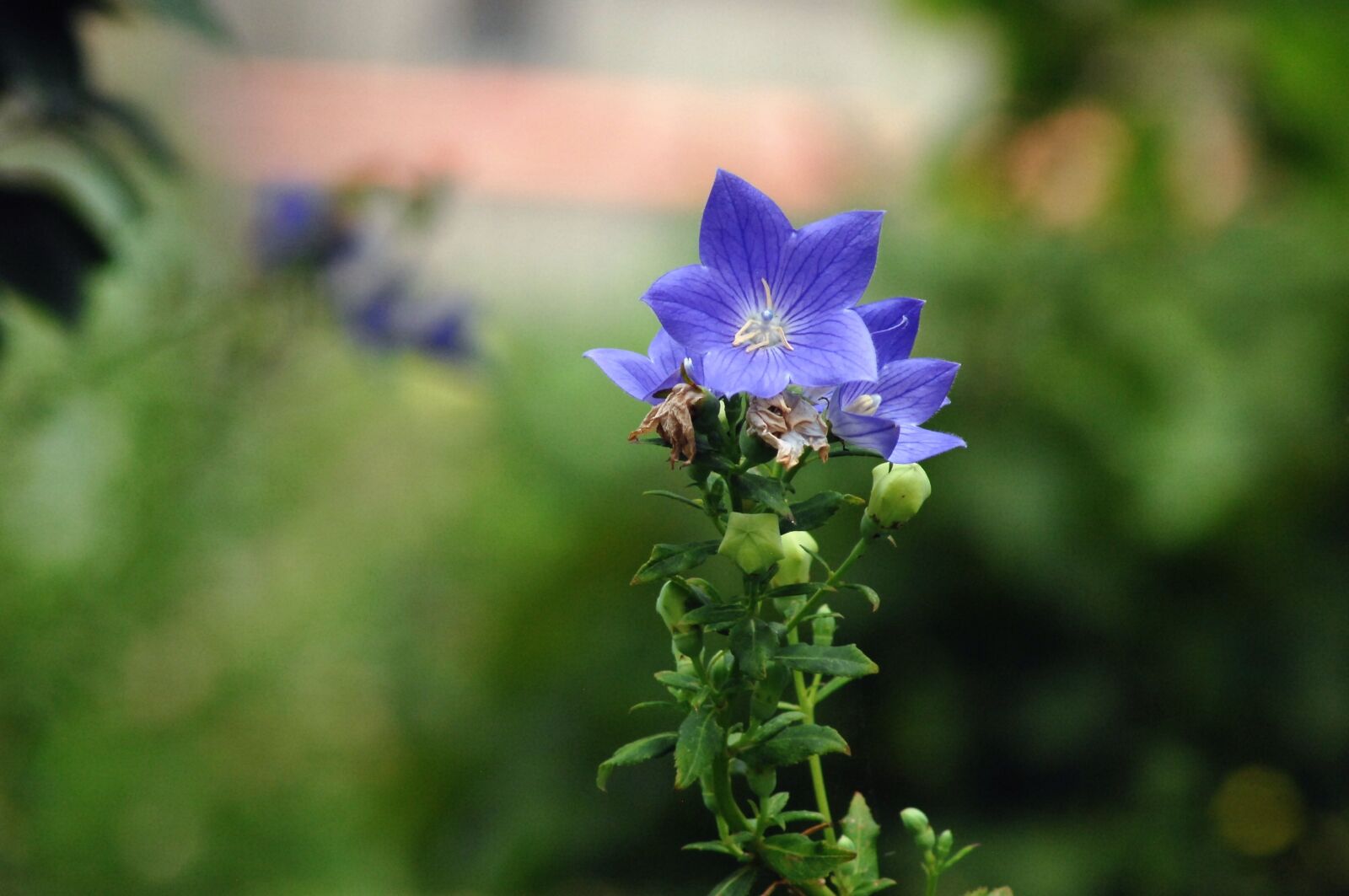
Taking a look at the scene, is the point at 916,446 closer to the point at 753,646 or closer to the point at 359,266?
the point at 753,646

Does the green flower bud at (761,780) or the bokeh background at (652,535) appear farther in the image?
the bokeh background at (652,535)

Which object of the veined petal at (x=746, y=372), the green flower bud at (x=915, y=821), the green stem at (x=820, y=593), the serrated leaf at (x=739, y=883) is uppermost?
the veined petal at (x=746, y=372)

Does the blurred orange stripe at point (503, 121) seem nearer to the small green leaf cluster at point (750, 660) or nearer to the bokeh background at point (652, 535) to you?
the bokeh background at point (652, 535)

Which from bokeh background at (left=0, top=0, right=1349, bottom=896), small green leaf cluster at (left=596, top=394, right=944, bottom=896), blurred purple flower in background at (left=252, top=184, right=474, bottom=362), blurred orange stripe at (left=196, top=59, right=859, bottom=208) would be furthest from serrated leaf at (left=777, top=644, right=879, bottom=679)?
blurred orange stripe at (left=196, top=59, right=859, bottom=208)

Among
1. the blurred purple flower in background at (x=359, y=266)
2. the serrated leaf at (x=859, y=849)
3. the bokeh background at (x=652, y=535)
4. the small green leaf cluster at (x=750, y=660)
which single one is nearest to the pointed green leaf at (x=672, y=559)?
the small green leaf cluster at (x=750, y=660)

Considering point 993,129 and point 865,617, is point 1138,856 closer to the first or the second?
point 865,617

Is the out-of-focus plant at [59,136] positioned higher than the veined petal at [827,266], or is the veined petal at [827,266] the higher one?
the out-of-focus plant at [59,136]

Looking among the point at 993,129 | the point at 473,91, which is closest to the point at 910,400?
the point at 993,129
